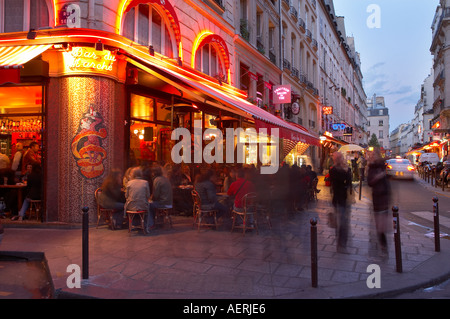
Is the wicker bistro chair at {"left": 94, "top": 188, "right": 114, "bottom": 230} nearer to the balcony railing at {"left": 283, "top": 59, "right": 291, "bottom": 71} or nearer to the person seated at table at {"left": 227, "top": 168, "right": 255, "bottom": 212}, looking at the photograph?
the person seated at table at {"left": 227, "top": 168, "right": 255, "bottom": 212}

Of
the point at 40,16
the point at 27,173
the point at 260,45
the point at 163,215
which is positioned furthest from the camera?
the point at 260,45

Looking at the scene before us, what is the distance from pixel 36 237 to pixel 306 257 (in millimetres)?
5212

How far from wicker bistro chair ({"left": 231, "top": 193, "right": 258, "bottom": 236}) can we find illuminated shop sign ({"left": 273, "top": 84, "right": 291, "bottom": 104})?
436 inches

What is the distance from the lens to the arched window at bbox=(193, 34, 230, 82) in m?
12.3

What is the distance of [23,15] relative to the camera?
8.15m

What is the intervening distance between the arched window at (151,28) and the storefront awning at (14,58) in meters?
2.41

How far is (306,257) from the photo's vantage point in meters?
5.51

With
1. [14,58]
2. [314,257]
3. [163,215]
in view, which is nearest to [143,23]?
[14,58]

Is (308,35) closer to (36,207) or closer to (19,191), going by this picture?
(19,191)

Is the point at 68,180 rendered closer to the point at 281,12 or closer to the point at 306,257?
the point at 306,257

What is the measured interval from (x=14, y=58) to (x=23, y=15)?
2.16 meters

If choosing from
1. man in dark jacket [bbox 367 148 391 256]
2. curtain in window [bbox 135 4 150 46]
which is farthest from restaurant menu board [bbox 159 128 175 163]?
man in dark jacket [bbox 367 148 391 256]

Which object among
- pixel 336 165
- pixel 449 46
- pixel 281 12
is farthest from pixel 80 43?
pixel 449 46

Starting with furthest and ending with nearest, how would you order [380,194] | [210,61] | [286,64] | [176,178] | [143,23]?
[286,64] → [210,61] → [143,23] → [176,178] → [380,194]
